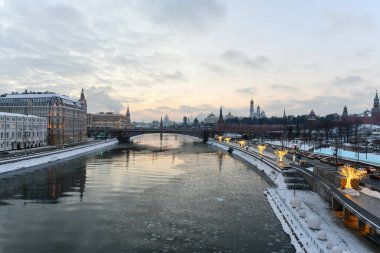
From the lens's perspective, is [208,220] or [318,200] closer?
[208,220]

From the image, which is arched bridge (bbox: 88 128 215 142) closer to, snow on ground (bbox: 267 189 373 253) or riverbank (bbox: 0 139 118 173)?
riverbank (bbox: 0 139 118 173)

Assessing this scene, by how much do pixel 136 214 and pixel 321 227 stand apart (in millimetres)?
17078

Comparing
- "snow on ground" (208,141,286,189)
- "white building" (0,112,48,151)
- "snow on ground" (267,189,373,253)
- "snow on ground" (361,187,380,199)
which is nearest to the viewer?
"snow on ground" (267,189,373,253)

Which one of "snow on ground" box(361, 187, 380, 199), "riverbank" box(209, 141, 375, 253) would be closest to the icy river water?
"riverbank" box(209, 141, 375, 253)

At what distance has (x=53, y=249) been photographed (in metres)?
Answer: 24.0

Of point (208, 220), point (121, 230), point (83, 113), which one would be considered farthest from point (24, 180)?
point (83, 113)

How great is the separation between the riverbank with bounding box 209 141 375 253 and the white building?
2477 inches

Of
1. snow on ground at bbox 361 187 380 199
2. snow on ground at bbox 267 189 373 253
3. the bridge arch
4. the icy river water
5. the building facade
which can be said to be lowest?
the icy river water

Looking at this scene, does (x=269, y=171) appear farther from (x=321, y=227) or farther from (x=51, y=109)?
(x=51, y=109)

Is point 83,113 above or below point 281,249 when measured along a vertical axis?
above

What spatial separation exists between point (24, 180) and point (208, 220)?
111 feet

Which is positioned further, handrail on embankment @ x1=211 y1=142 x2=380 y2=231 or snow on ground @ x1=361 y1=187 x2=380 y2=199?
snow on ground @ x1=361 y1=187 x2=380 y2=199

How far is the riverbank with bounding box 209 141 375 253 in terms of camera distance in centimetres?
2384

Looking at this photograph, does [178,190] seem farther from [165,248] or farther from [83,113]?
[83,113]
